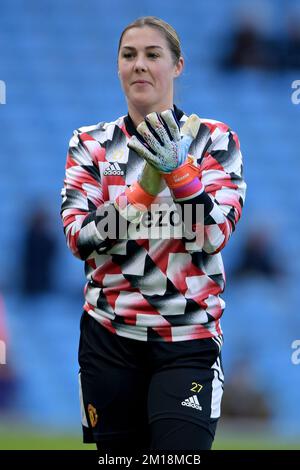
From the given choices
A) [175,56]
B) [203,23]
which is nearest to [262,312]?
[203,23]

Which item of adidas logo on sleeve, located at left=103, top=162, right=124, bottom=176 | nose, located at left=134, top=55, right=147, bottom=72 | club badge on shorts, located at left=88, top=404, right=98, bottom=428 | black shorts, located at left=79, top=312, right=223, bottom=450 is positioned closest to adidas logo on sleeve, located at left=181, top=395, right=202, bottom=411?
black shorts, located at left=79, top=312, right=223, bottom=450

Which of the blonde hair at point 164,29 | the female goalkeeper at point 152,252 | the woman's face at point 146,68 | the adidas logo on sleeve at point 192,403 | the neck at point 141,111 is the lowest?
the adidas logo on sleeve at point 192,403

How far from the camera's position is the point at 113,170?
11.3 feet

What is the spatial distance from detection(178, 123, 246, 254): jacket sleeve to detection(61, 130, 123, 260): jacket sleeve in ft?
0.96

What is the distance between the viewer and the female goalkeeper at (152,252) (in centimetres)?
325

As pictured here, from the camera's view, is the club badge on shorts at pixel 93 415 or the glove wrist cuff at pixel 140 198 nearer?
the glove wrist cuff at pixel 140 198

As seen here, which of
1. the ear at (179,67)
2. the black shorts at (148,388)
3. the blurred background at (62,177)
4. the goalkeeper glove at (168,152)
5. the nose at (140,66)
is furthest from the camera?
the blurred background at (62,177)

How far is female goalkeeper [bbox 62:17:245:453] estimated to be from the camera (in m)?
3.25

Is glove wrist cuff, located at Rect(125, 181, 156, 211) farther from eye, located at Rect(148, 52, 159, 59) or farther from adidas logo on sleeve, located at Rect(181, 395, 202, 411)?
adidas logo on sleeve, located at Rect(181, 395, 202, 411)

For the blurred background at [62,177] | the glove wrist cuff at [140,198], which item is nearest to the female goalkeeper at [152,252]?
the glove wrist cuff at [140,198]

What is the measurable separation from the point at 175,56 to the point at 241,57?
667 centimetres

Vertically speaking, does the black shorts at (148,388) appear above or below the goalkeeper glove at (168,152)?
below

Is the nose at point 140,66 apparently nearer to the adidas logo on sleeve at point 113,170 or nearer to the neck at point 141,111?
the neck at point 141,111

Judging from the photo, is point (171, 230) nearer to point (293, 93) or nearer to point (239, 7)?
point (293, 93)
